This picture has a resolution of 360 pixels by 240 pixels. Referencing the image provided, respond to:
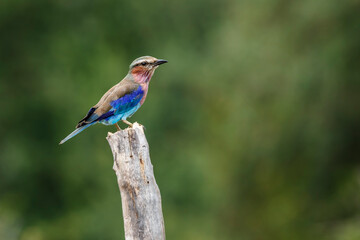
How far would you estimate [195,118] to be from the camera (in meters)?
22.4

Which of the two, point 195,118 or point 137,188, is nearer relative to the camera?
point 137,188

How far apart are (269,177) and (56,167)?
19.4 ft

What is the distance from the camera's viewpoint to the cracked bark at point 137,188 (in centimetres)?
554

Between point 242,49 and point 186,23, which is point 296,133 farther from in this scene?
point 186,23

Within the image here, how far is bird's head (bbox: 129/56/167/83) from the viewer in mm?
6848

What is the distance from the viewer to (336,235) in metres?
12.6

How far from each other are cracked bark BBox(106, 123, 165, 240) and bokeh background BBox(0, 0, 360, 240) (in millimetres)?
6406

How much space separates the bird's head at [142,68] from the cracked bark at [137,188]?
4.11 feet

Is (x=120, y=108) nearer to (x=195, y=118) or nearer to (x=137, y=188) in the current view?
(x=137, y=188)

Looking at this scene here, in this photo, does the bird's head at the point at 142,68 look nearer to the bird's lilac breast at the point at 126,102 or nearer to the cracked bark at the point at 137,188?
the bird's lilac breast at the point at 126,102

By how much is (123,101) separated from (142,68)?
535 mm

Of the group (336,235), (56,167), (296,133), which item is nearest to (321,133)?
(296,133)

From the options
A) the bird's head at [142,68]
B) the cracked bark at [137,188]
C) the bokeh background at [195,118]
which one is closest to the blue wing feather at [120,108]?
the bird's head at [142,68]

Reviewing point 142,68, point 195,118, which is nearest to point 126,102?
point 142,68
